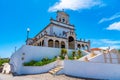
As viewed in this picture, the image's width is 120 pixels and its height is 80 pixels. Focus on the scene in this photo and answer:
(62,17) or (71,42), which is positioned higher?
(62,17)

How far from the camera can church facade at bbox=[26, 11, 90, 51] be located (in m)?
31.1

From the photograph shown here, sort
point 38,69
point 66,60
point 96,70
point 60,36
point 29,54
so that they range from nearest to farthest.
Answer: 1. point 96,70
2. point 66,60
3. point 38,69
4. point 29,54
5. point 60,36

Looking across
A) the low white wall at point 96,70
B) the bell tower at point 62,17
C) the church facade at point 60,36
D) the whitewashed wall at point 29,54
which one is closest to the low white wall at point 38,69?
the whitewashed wall at point 29,54

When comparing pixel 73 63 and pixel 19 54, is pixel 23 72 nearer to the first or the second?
pixel 19 54

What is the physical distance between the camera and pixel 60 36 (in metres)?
32.9

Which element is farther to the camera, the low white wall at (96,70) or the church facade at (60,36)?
the church facade at (60,36)

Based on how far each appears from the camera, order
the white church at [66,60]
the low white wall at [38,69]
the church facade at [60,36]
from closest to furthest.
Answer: the white church at [66,60] → the low white wall at [38,69] → the church facade at [60,36]

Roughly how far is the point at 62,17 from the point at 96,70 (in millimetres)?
24775

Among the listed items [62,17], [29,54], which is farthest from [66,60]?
[62,17]

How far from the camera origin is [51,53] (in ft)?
77.3

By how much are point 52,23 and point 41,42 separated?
5.01 m

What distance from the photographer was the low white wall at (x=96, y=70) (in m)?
13.5

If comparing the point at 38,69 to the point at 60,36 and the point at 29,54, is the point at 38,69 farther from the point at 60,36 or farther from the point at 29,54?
the point at 60,36

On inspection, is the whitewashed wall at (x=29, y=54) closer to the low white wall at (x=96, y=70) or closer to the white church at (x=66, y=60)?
the white church at (x=66, y=60)
